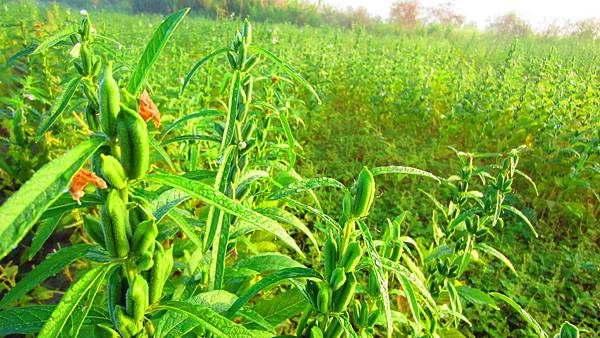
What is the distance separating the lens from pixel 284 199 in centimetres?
124

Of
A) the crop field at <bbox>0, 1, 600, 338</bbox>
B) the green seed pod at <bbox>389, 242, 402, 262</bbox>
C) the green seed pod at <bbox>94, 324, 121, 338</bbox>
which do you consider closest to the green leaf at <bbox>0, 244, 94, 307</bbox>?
the crop field at <bbox>0, 1, 600, 338</bbox>

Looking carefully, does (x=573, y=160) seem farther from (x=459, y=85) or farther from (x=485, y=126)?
(x=459, y=85)

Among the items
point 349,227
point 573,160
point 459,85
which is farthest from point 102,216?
point 459,85

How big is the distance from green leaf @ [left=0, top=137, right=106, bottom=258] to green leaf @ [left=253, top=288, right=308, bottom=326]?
0.79 m

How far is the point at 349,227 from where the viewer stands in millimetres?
775

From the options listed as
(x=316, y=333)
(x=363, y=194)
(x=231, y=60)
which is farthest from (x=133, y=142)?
(x=231, y=60)

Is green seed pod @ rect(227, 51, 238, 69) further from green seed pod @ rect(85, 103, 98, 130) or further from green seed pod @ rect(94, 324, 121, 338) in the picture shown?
green seed pod @ rect(94, 324, 121, 338)

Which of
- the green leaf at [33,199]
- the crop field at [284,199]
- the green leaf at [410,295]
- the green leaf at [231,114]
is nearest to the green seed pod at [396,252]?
the crop field at [284,199]

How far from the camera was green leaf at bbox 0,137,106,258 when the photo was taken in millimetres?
378

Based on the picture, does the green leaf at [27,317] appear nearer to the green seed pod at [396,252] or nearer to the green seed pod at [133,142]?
the green seed pod at [133,142]

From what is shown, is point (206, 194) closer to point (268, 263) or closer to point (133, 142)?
point (133, 142)

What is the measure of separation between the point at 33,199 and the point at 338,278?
0.50 metres

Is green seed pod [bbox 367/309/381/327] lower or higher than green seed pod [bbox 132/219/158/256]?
lower

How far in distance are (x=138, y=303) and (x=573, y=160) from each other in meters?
4.28
